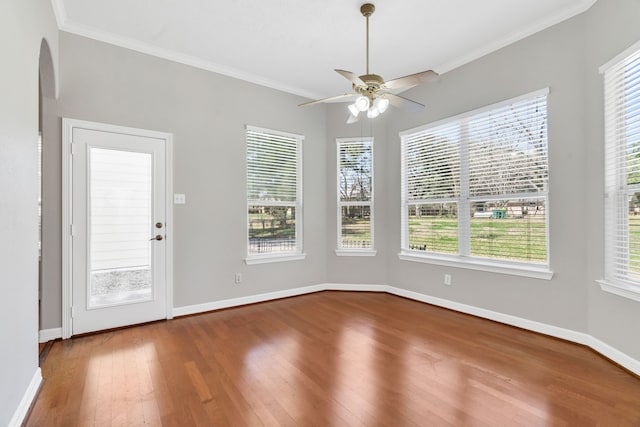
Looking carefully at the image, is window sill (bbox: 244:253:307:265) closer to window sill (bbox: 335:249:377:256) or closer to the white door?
window sill (bbox: 335:249:377:256)

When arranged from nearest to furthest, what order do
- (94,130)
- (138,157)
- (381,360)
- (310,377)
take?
(310,377) < (381,360) < (94,130) < (138,157)

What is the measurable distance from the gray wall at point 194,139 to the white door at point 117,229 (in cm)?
15

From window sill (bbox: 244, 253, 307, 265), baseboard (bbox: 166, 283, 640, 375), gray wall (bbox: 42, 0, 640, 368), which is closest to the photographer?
baseboard (bbox: 166, 283, 640, 375)

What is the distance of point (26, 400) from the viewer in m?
1.89

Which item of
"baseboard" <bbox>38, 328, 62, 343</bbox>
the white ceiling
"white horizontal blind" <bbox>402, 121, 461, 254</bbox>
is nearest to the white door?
"baseboard" <bbox>38, 328, 62, 343</bbox>

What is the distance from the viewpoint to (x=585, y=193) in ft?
9.16

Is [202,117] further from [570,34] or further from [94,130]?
[570,34]

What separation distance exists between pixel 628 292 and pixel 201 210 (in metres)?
4.15

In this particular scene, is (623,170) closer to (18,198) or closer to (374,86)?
(374,86)

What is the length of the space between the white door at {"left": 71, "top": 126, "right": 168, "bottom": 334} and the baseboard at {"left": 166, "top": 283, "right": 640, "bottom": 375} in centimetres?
54

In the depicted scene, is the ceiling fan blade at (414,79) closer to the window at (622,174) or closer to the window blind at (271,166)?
the window at (622,174)

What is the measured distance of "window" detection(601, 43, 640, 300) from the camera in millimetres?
2350

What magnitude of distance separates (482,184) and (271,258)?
9.52ft

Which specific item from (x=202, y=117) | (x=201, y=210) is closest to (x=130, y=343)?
(x=201, y=210)
